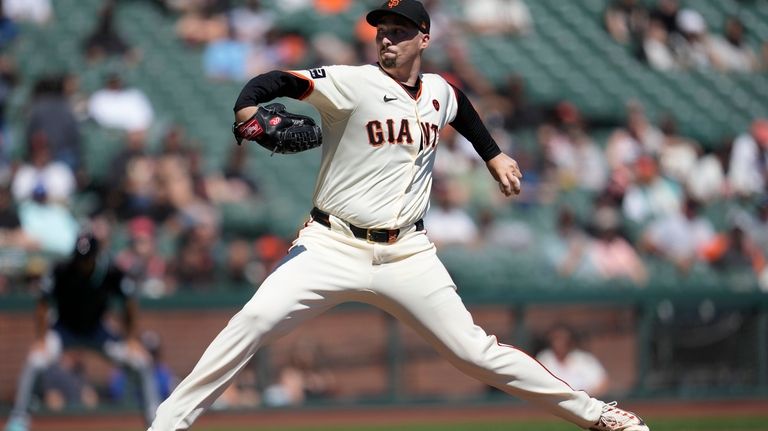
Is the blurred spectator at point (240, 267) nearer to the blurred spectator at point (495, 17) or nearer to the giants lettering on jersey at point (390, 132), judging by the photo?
the blurred spectator at point (495, 17)

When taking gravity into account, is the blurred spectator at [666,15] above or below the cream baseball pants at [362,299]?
above

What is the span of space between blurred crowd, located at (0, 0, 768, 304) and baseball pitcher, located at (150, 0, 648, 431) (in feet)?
15.8

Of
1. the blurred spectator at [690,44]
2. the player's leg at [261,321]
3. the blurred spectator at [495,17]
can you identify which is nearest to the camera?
the player's leg at [261,321]

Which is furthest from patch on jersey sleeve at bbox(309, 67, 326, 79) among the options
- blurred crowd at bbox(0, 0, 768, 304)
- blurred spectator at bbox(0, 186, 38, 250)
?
blurred spectator at bbox(0, 186, 38, 250)

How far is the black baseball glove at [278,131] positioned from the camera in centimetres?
475

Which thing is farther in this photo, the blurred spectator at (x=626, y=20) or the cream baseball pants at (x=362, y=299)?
the blurred spectator at (x=626, y=20)

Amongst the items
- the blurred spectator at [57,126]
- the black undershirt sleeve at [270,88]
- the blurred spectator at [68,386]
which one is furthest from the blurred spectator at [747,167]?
the black undershirt sleeve at [270,88]

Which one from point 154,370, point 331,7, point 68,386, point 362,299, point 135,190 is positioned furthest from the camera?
point 331,7

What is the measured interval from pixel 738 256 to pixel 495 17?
4.87 meters

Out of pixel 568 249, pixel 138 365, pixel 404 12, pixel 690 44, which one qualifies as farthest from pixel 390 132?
pixel 690 44

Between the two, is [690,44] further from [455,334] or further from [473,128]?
[455,334]

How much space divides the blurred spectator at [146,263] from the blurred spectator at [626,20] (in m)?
8.25

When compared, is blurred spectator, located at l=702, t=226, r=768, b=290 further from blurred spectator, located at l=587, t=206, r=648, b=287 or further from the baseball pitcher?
the baseball pitcher

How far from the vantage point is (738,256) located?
43.1 ft
